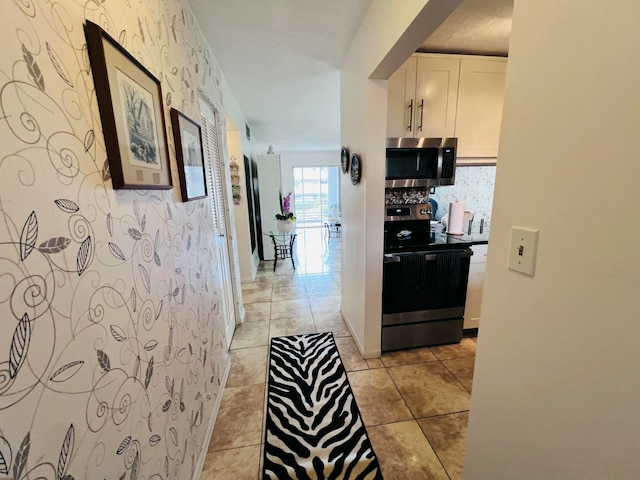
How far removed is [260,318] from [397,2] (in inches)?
110

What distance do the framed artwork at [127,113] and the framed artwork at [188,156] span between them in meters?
0.17

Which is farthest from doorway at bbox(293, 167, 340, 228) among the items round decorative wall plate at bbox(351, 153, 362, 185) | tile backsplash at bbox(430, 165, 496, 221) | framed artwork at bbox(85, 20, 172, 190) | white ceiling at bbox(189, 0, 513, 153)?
framed artwork at bbox(85, 20, 172, 190)

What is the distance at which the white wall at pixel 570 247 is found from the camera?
47 centimetres

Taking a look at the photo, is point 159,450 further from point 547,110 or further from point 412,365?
point 412,365

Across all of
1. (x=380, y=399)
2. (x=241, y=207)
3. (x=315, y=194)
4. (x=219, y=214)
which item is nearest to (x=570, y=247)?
(x=380, y=399)

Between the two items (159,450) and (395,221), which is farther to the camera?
(395,221)

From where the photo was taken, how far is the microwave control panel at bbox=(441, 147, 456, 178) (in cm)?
213

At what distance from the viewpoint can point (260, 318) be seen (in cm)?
292

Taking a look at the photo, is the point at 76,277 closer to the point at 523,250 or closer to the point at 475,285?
the point at 523,250

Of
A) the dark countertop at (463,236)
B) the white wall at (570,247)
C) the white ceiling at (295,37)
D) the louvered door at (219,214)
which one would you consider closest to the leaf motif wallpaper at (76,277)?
the white ceiling at (295,37)

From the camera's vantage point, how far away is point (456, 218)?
8.04ft

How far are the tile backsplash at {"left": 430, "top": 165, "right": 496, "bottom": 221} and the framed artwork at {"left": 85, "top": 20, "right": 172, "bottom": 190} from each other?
8.07 feet

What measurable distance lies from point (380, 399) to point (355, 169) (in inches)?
66.2

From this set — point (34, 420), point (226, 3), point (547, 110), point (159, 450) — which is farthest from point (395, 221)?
point (34, 420)
